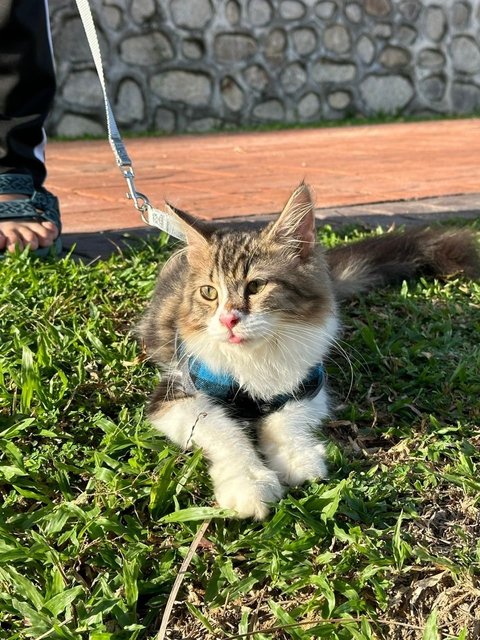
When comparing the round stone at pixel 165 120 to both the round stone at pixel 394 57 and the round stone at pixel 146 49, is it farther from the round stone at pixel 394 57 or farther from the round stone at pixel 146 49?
the round stone at pixel 394 57

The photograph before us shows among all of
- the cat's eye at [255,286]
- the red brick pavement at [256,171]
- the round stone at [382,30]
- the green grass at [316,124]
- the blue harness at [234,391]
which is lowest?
the green grass at [316,124]

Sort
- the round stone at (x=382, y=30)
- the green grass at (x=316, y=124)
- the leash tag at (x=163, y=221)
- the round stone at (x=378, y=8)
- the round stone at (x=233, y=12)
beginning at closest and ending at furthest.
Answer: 1. the leash tag at (x=163, y=221)
2. the green grass at (x=316, y=124)
3. the round stone at (x=233, y=12)
4. the round stone at (x=378, y=8)
5. the round stone at (x=382, y=30)

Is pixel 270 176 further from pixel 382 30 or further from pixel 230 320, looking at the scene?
pixel 382 30

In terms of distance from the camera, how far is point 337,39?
37.2 feet

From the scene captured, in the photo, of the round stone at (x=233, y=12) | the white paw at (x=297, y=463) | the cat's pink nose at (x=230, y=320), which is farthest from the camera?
the round stone at (x=233, y=12)

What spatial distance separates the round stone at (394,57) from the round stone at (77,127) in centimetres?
471

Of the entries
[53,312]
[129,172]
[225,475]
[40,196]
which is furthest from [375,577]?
[40,196]

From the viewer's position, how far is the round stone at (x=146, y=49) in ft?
32.2

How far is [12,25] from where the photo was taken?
316 cm

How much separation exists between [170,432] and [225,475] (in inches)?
9.5

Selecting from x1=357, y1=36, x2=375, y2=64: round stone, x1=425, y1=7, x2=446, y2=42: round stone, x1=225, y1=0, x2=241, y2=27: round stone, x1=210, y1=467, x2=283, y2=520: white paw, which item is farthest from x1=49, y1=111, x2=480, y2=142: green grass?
x1=210, y1=467, x2=283, y2=520: white paw

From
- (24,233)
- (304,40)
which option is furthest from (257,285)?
(304,40)

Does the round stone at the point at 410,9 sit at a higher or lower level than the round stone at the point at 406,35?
higher

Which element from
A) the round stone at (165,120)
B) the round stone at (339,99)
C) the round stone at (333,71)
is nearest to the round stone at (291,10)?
the round stone at (333,71)
